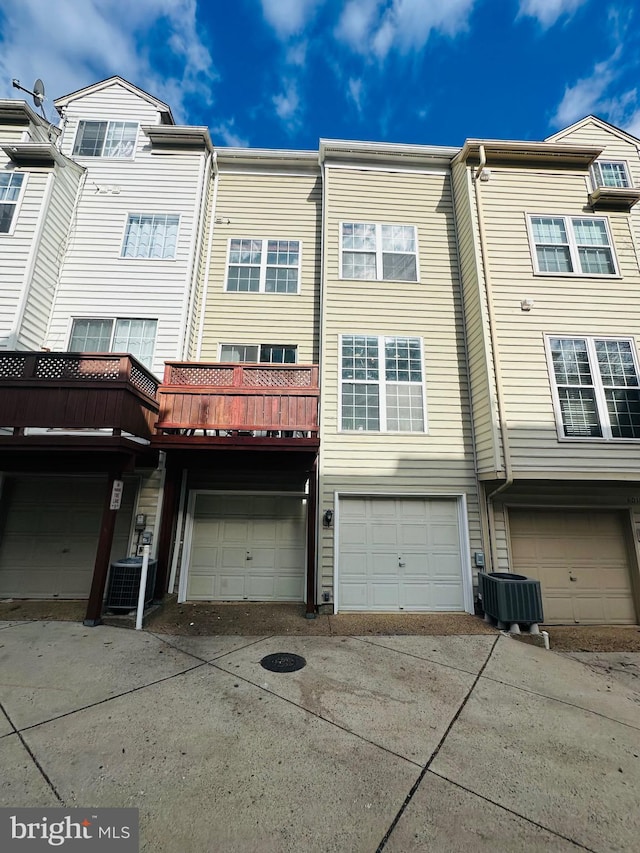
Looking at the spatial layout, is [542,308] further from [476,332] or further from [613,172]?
[613,172]

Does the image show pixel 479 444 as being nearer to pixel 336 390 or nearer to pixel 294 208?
pixel 336 390

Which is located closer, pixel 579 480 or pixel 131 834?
pixel 131 834

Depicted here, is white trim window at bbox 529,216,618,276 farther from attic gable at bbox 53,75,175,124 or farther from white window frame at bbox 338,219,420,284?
attic gable at bbox 53,75,175,124

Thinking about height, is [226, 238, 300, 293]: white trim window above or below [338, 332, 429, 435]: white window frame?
above

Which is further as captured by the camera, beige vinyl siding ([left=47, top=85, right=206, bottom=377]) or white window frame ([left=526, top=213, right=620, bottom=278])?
beige vinyl siding ([left=47, top=85, right=206, bottom=377])

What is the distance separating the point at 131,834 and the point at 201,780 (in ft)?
1.83

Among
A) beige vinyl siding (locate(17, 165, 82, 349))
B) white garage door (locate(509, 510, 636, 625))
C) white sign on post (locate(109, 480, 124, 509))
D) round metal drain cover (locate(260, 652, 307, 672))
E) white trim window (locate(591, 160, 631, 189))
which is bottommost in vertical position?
round metal drain cover (locate(260, 652, 307, 672))

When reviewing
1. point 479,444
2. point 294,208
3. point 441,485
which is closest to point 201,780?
point 441,485

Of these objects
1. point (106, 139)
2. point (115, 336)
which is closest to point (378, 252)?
point (115, 336)

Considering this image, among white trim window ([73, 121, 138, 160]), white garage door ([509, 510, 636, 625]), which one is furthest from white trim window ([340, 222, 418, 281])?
white garage door ([509, 510, 636, 625])

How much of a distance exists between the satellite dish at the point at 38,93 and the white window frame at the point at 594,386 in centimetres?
1324

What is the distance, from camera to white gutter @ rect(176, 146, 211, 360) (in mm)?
8195

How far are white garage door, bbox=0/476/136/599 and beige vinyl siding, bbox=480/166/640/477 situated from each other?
26.5 ft

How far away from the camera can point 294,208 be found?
9734 mm
